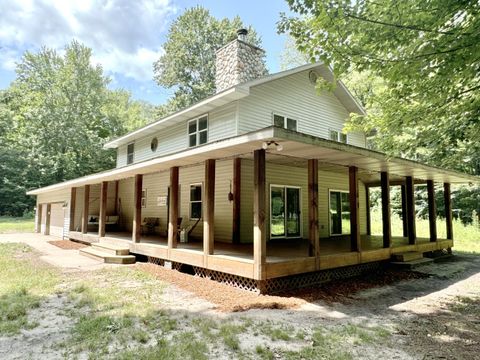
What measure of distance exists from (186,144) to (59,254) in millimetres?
5760

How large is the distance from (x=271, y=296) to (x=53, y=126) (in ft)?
93.0

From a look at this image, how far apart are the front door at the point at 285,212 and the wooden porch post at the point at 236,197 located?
112 centimetres

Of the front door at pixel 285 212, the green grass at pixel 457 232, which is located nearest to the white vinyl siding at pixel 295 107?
the front door at pixel 285 212

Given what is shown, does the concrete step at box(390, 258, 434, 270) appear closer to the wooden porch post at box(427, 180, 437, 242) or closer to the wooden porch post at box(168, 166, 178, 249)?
the wooden porch post at box(427, 180, 437, 242)

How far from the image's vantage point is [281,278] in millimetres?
6344

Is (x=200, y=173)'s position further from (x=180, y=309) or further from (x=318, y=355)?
(x=318, y=355)

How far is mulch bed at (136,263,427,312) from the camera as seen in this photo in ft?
17.8

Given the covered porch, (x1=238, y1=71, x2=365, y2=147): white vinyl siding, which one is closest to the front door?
the covered porch

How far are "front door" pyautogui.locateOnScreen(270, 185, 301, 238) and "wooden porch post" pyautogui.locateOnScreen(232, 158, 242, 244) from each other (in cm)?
112

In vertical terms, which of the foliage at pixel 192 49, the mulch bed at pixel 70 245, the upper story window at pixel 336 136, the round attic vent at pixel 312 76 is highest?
the foliage at pixel 192 49

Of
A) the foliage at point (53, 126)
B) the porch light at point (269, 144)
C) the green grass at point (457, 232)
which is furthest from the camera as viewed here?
the foliage at point (53, 126)

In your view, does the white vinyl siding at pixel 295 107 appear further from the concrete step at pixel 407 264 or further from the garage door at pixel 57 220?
the garage door at pixel 57 220

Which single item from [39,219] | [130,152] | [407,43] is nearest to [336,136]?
[407,43]

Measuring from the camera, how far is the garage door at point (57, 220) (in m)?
16.4
